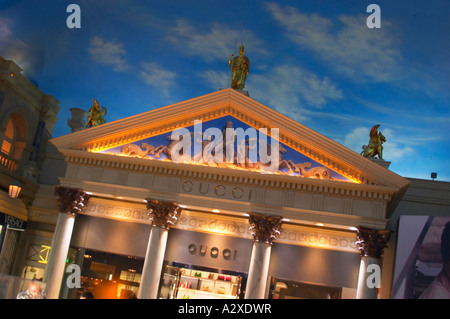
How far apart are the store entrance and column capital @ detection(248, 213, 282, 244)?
6.10ft

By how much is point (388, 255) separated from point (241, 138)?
7200mm

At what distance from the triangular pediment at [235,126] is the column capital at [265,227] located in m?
1.56

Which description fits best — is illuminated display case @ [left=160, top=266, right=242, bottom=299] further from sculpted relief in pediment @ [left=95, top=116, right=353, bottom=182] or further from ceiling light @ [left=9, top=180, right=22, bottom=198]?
ceiling light @ [left=9, top=180, right=22, bottom=198]

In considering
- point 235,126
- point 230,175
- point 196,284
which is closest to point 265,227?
point 230,175

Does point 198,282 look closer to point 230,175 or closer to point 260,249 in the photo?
point 260,249

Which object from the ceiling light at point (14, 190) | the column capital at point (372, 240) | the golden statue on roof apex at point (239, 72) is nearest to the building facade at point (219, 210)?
the column capital at point (372, 240)

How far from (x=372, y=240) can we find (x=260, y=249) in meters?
3.49

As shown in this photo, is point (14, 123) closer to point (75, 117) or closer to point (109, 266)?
point (75, 117)

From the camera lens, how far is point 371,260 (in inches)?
651

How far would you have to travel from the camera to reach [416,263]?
15945 mm

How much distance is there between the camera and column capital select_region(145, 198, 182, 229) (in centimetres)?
1805

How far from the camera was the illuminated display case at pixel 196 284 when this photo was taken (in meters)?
18.3

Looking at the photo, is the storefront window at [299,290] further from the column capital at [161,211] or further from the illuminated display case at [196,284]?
the column capital at [161,211]
